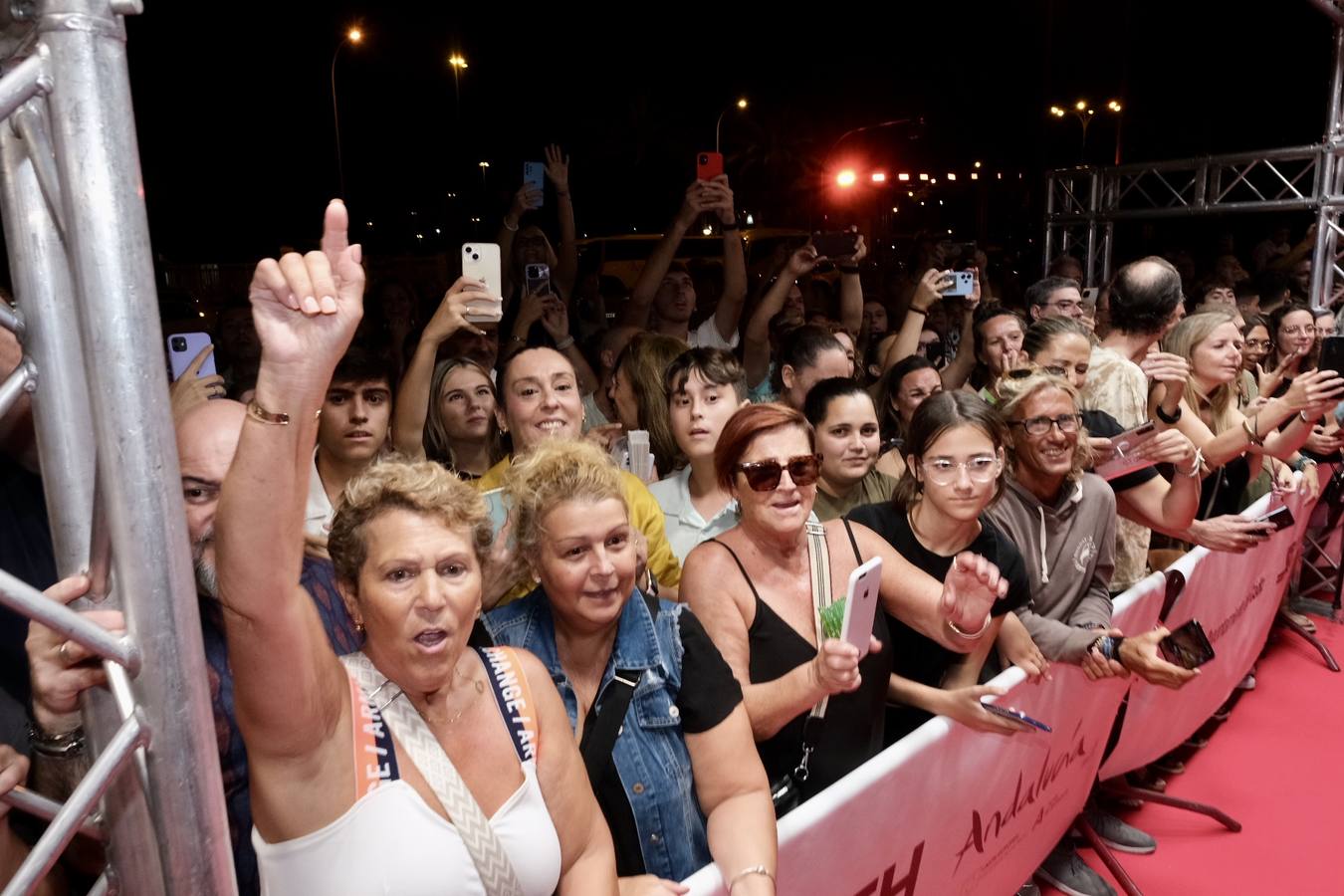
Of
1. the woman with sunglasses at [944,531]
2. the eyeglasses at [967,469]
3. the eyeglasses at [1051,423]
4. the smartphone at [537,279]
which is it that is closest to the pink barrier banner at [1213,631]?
the eyeglasses at [1051,423]

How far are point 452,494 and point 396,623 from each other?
239mm

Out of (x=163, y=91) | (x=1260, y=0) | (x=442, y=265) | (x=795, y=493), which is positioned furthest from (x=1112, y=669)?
(x=163, y=91)

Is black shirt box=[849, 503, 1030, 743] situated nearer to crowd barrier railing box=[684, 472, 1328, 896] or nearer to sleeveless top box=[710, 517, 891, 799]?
crowd barrier railing box=[684, 472, 1328, 896]

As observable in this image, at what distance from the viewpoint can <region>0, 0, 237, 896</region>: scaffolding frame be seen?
87cm

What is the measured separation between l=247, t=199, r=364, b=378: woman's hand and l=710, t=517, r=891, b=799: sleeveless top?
1378mm

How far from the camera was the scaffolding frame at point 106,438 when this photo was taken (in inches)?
34.4

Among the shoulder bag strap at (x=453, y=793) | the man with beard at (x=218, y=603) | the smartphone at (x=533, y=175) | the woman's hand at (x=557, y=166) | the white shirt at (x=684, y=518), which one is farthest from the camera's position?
the woman's hand at (x=557, y=166)

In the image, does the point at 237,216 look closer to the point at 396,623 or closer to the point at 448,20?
the point at 448,20

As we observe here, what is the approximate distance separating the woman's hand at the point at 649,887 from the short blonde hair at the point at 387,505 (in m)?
0.67

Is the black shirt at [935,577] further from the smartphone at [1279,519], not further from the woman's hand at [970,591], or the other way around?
the smartphone at [1279,519]

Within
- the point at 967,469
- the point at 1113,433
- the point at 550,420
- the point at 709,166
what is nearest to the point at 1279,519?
the point at 1113,433

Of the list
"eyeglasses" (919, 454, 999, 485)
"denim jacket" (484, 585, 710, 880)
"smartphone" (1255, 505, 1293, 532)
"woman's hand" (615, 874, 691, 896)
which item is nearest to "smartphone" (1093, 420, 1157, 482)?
"smartphone" (1255, 505, 1293, 532)

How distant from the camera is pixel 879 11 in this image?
19328mm

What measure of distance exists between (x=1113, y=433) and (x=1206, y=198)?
821cm
